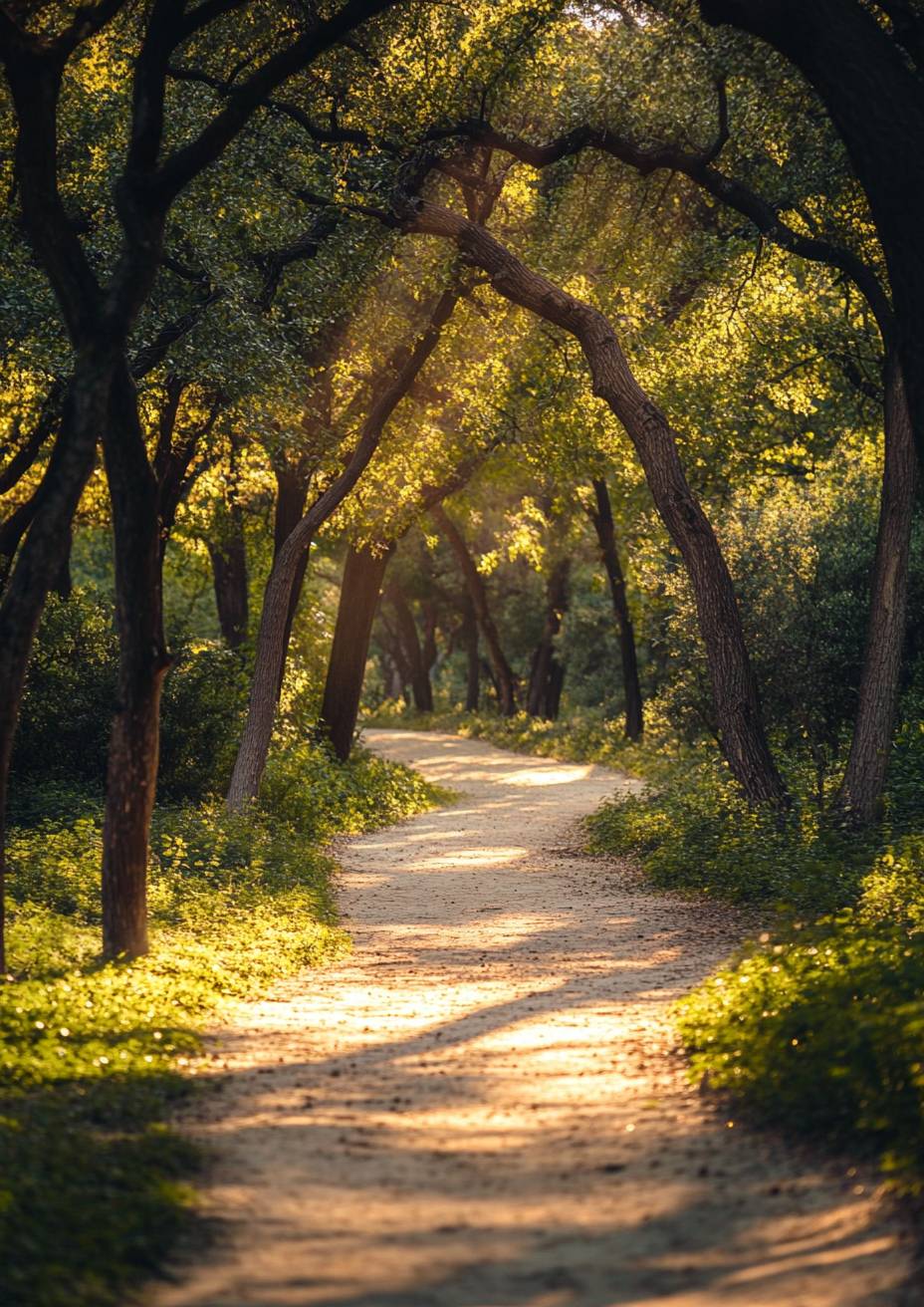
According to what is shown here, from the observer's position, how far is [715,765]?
22.0 metres

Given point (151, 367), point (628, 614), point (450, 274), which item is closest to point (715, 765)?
point (450, 274)

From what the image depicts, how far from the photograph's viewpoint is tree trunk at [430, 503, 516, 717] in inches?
1636

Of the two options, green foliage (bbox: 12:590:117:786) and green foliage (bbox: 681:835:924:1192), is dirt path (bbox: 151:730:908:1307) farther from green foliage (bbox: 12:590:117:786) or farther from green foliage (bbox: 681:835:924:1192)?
green foliage (bbox: 12:590:117:786)

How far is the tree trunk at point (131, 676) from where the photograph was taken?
9141mm

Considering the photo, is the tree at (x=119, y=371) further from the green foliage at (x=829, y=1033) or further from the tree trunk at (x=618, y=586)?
the tree trunk at (x=618, y=586)

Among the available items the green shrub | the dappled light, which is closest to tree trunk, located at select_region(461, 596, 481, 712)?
the dappled light

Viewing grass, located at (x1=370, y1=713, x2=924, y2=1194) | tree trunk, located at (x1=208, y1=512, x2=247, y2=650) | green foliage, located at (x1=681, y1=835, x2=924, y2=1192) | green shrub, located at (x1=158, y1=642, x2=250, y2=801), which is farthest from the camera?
tree trunk, located at (x1=208, y1=512, x2=247, y2=650)

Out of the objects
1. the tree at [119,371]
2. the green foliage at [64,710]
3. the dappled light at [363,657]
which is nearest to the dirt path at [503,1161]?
the dappled light at [363,657]

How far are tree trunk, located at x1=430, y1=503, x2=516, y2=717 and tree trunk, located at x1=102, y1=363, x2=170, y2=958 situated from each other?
2786cm

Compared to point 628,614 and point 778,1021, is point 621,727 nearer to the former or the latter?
point 628,614

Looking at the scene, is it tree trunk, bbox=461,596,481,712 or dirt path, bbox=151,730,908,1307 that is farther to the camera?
tree trunk, bbox=461,596,481,712

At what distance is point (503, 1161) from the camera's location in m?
5.82

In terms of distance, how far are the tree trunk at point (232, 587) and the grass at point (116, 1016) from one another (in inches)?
492

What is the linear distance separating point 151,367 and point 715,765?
35.6ft
